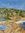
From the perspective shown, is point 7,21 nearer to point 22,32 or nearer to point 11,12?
point 11,12

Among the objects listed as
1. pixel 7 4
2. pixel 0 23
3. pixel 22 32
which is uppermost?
pixel 7 4

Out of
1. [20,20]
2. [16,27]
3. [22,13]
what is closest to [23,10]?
[22,13]

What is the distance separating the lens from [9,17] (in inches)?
47.9

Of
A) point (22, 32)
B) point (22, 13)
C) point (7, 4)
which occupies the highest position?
point (7, 4)

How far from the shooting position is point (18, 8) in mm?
1230

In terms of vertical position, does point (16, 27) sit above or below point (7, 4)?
below

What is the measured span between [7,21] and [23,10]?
0.27 m

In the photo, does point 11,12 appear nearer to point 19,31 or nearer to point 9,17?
point 9,17

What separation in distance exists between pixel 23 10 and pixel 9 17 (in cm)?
22

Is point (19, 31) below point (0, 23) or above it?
below

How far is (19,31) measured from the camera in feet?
3.82

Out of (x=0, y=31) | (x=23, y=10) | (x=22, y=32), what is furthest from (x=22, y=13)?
(x=0, y=31)

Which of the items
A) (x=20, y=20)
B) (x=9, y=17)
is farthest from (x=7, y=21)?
(x=20, y=20)

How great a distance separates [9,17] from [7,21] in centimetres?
6
